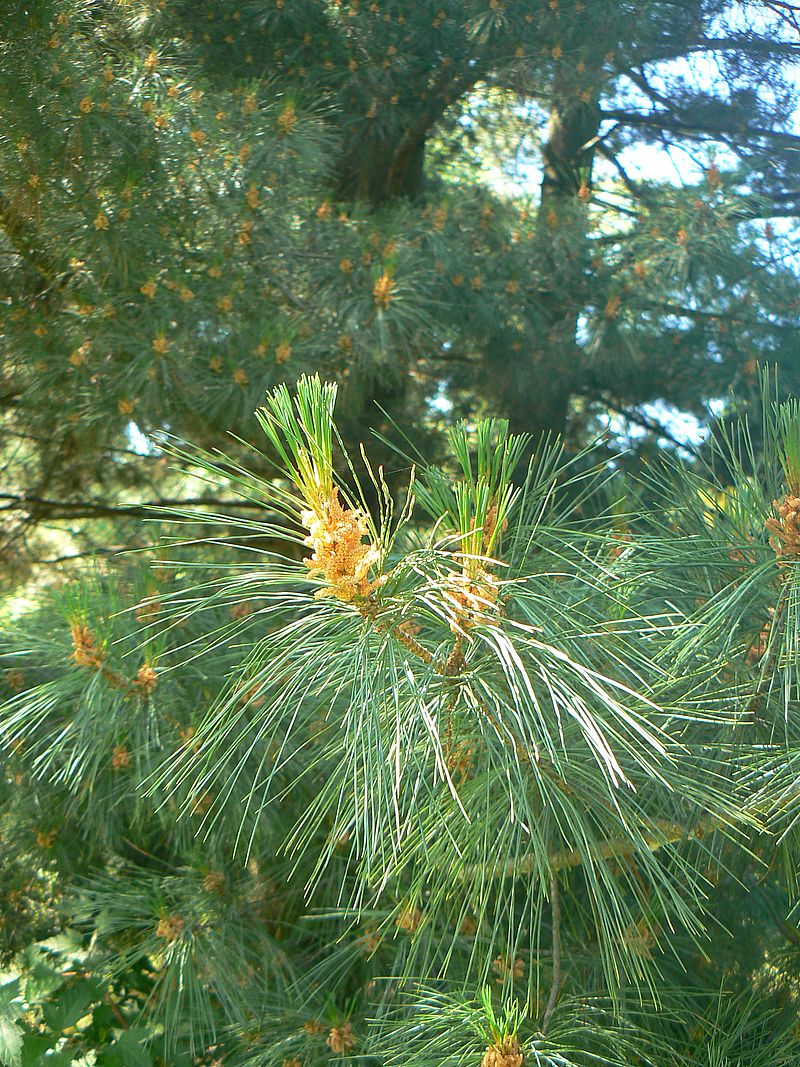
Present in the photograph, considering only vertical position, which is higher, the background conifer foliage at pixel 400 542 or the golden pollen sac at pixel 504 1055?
the background conifer foliage at pixel 400 542

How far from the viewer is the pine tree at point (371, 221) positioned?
1.38 metres

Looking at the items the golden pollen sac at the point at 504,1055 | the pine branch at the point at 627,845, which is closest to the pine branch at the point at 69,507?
the pine branch at the point at 627,845

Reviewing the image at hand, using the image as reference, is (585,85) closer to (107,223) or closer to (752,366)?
(752,366)

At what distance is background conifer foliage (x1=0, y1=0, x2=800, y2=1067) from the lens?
661 mm

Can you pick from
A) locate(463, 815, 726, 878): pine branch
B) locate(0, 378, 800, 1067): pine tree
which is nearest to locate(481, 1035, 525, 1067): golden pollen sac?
locate(0, 378, 800, 1067): pine tree

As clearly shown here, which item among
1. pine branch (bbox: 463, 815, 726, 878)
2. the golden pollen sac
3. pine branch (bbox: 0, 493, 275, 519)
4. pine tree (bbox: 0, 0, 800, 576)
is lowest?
the golden pollen sac

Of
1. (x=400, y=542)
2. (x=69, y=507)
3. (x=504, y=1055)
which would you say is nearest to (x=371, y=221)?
(x=400, y=542)

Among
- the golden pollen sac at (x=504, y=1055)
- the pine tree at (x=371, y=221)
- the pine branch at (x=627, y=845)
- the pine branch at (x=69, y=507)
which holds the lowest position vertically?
the golden pollen sac at (x=504, y=1055)

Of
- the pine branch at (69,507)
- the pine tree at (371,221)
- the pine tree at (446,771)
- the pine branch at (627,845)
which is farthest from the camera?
the pine branch at (69,507)

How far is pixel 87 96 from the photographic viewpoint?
1.34 meters

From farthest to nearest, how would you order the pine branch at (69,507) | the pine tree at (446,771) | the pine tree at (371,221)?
the pine branch at (69,507), the pine tree at (371,221), the pine tree at (446,771)

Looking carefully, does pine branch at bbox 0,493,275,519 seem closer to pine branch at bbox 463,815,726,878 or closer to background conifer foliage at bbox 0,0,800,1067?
background conifer foliage at bbox 0,0,800,1067

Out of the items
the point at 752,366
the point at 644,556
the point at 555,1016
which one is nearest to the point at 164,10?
the point at 752,366

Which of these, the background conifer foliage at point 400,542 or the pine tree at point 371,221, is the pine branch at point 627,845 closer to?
the background conifer foliage at point 400,542
